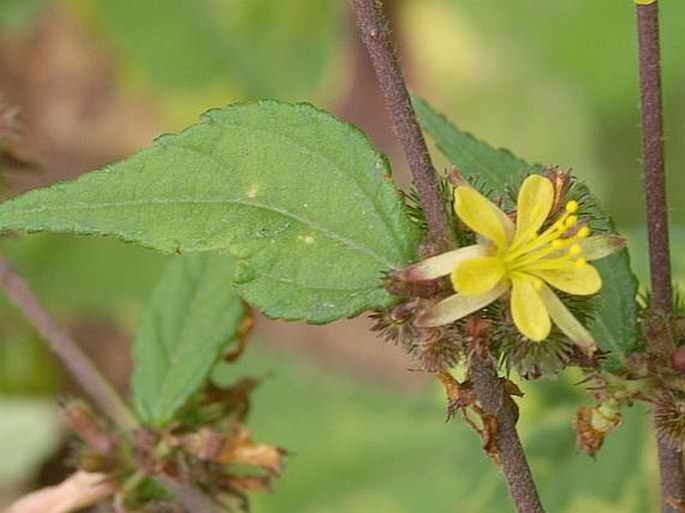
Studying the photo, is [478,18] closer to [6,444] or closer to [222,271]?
[6,444]

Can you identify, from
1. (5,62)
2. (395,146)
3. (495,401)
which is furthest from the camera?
(5,62)

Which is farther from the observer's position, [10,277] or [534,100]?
[534,100]

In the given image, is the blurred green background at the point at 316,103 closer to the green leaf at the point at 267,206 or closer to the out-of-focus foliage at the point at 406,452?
the out-of-focus foliage at the point at 406,452

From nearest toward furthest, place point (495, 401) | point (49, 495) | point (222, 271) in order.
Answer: point (495, 401) < point (49, 495) < point (222, 271)

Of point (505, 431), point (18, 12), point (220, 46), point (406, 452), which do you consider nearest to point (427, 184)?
point (505, 431)

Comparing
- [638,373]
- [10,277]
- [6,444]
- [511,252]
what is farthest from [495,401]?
[6,444]

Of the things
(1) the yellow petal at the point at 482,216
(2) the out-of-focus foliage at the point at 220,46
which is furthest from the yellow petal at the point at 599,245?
(2) the out-of-focus foliage at the point at 220,46

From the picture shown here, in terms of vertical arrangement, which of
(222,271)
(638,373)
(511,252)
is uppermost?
(222,271)

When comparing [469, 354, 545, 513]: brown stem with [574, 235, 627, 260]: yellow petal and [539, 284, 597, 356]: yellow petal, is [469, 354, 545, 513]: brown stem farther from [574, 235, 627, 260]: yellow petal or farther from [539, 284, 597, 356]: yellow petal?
[574, 235, 627, 260]: yellow petal
